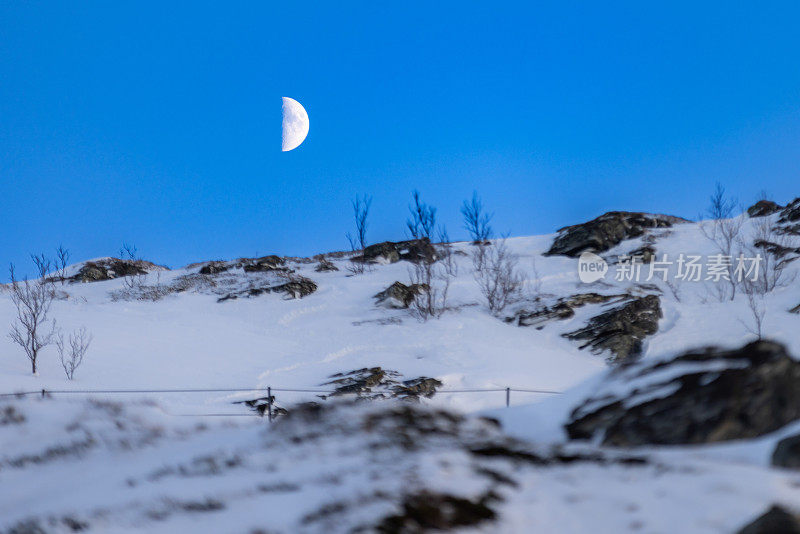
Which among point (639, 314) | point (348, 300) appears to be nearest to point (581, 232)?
point (639, 314)

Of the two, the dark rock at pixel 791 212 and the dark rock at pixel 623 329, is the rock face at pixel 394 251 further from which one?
the dark rock at pixel 791 212

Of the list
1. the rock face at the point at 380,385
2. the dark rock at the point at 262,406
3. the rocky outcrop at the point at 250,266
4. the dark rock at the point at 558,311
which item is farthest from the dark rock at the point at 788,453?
the rocky outcrop at the point at 250,266

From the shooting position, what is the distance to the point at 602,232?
38.6 meters

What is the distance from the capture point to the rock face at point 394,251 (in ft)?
137

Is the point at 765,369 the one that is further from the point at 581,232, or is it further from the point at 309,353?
the point at 581,232

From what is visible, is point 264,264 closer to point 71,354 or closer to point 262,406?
point 71,354

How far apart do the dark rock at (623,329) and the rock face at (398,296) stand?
8.10 meters

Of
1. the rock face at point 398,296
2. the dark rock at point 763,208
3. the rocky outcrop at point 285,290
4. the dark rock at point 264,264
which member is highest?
the dark rock at point 763,208

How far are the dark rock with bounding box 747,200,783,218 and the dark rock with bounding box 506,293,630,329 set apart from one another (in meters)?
24.6

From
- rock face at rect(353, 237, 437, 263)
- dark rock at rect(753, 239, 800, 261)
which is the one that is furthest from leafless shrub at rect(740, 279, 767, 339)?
rock face at rect(353, 237, 437, 263)

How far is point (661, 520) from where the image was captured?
2.88 meters

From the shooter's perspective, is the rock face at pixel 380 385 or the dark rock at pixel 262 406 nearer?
the dark rock at pixel 262 406

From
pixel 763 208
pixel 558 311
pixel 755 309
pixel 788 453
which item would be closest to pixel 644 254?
pixel 558 311

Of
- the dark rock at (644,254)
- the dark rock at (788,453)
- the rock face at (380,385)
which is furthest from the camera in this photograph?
the dark rock at (644,254)
